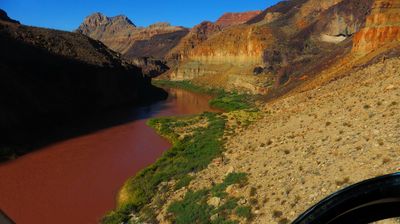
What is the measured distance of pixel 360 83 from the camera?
22750 millimetres

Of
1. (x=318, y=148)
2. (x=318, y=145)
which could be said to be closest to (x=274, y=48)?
(x=318, y=145)

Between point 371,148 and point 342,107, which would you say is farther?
point 342,107

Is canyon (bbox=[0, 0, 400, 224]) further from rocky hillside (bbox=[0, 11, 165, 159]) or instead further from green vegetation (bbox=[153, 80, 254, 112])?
green vegetation (bbox=[153, 80, 254, 112])

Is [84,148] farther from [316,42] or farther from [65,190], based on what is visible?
[316,42]

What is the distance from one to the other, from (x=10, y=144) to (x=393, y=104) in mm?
26523

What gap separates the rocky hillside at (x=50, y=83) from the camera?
36062 millimetres

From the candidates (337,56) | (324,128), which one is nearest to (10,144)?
(324,128)

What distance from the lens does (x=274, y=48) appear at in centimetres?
6925

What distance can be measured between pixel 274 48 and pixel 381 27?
3928 cm

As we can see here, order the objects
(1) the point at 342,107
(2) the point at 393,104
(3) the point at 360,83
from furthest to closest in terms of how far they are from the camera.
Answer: (3) the point at 360,83 → (1) the point at 342,107 → (2) the point at 393,104

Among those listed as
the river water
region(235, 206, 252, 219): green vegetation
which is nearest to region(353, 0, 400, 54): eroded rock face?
the river water

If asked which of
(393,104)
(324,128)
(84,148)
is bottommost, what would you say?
(84,148)

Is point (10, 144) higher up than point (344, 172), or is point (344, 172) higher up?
point (344, 172)

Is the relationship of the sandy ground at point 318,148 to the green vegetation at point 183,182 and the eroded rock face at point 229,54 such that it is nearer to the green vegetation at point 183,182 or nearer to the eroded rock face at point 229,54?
the green vegetation at point 183,182
